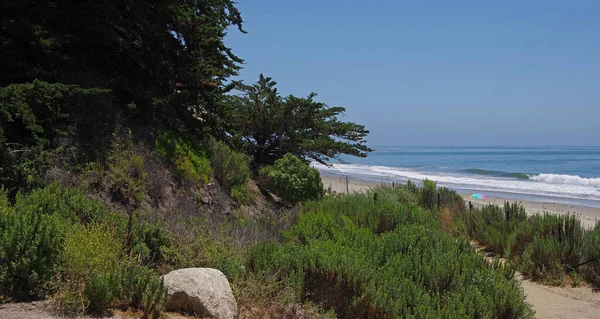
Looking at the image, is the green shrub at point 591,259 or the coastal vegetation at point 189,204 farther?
the green shrub at point 591,259

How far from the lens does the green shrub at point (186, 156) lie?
11.1 m

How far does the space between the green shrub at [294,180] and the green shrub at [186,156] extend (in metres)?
2.76

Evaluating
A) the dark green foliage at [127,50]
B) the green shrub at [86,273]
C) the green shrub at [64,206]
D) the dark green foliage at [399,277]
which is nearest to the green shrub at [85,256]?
the green shrub at [86,273]

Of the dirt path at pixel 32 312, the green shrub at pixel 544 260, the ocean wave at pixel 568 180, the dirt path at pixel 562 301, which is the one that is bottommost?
the dirt path at pixel 562 301

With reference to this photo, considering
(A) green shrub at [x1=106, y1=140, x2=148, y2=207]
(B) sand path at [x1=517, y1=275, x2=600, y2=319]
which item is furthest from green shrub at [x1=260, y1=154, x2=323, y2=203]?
(B) sand path at [x1=517, y1=275, x2=600, y2=319]

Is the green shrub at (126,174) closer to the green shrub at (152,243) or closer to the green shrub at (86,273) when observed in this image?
the green shrub at (152,243)

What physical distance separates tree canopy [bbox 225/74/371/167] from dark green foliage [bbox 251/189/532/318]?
9.48 m

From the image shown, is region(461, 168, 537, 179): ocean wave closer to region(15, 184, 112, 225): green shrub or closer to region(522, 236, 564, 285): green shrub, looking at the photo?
region(522, 236, 564, 285): green shrub

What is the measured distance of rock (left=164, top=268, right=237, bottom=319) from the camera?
4902mm

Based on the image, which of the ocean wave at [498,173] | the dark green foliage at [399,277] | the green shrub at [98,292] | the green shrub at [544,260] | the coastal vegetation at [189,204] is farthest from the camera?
the ocean wave at [498,173]

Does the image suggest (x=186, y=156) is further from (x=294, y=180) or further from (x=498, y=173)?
(x=498, y=173)

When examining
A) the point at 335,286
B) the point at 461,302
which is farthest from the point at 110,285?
the point at 461,302

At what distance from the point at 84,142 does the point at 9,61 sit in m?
1.95

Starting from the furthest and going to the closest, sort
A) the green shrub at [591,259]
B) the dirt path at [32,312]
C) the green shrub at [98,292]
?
1. the green shrub at [591,259]
2. the green shrub at [98,292]
3. the dirt path at [32,312]
